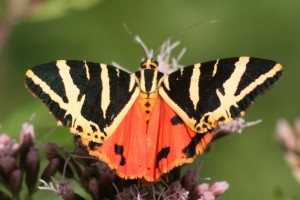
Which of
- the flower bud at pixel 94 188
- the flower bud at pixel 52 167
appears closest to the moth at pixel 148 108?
the flower bud at pixel 94 188

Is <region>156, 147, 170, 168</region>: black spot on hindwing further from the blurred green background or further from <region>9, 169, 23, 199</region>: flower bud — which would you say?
the blurred green background

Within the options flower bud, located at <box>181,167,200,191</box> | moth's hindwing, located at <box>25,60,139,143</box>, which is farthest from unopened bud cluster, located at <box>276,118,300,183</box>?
moth's hindwing, located at <box>25,60,139,143</box>

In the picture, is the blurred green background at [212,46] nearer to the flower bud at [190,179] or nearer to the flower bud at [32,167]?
the flower bud at [32,167]

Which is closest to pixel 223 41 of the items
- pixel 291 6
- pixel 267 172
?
pixel 291 6

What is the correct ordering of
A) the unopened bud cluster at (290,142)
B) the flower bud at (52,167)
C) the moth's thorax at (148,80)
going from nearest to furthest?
the moth's thorax at (148,80), the flower bud at (52,167), the unopened bud cluster at (290,142)

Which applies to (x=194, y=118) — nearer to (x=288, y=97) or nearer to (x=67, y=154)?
(x=67, y=154)

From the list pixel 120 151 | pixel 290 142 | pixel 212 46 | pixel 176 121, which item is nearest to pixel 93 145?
pixel 120 151

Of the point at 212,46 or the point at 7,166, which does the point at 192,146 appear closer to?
the point at 7,166

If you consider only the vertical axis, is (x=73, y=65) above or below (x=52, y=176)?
above
